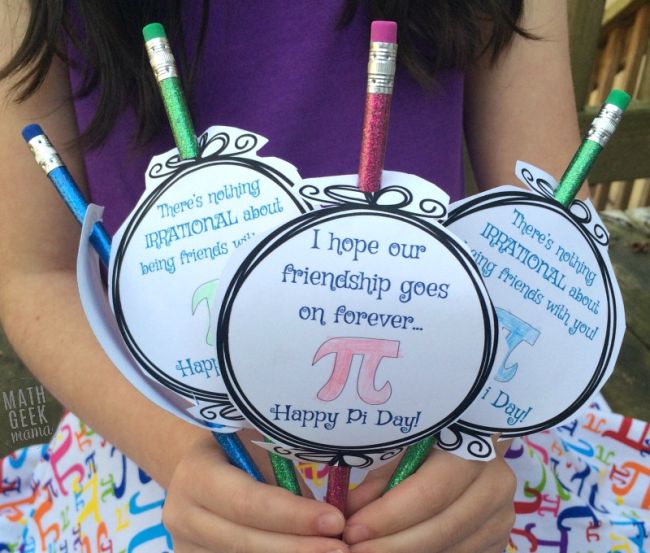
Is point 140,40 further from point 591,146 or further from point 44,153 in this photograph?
point 591,146

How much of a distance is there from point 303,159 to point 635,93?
1.44m

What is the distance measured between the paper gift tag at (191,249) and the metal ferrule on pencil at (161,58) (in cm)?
4

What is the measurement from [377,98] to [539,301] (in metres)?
0.13

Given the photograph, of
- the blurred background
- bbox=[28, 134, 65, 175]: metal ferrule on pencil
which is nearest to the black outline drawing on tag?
bbox=[28, 134, 65, 175]: metal ferrule on pencil

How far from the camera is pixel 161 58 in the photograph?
294mm

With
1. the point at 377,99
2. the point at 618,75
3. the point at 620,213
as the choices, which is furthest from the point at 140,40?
the point at 618,75

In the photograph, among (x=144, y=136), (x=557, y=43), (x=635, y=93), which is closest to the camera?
(x=144, y=136)

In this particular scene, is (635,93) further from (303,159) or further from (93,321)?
(93,321)

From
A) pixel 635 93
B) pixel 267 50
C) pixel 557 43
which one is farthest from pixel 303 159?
pixel 635 93

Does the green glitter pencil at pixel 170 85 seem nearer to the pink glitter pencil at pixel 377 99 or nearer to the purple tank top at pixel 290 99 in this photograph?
the pink glitter pencil at pixel 377 99

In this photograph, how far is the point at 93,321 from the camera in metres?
0.30

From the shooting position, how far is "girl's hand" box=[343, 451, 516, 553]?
0.32 meters

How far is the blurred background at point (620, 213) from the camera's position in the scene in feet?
3.04

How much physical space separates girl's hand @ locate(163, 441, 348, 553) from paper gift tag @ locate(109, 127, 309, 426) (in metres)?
0.05
